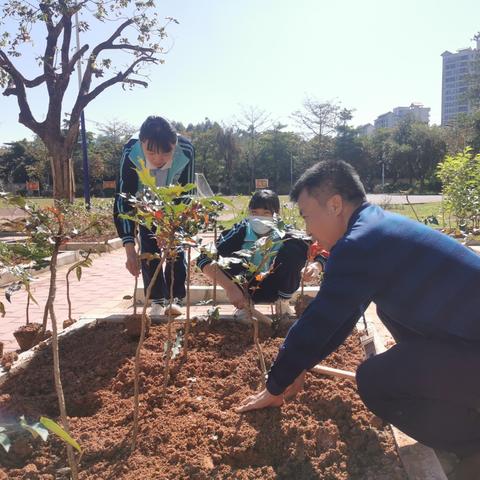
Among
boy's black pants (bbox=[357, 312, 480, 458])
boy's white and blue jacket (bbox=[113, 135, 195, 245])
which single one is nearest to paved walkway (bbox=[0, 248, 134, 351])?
boy's white and blue jacket (bbox=[113, 135, 195, 245])

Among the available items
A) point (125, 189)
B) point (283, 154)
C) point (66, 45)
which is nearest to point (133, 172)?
point (125, 189)

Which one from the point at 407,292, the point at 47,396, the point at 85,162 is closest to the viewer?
the point at 407,292

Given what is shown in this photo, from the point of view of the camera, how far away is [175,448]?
1.79 m

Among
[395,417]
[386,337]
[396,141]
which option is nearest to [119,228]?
[386,337]

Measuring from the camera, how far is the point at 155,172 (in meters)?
3.16

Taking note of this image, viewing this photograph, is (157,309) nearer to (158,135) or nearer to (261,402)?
Result: (158,135)

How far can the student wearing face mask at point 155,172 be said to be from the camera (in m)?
2.88

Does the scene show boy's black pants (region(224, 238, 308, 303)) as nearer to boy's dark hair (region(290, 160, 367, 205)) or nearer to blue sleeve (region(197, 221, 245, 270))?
blue sleeve (region(197, 221, 245, 270))

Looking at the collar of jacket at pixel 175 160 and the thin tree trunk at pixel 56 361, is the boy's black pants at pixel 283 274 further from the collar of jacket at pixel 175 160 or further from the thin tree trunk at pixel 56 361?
the thin tree trunk at pixel 56 361

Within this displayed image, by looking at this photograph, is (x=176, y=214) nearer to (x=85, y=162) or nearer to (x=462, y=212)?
(x=462, y=212)

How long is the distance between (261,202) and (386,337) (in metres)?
1.16

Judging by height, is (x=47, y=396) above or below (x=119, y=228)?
A: below

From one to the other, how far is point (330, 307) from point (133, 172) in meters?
2.06

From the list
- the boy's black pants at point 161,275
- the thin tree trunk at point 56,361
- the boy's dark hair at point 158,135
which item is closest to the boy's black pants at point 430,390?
the thin tree trunk at point 56,361
